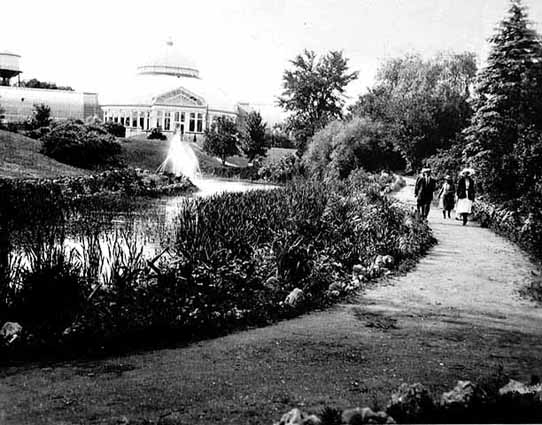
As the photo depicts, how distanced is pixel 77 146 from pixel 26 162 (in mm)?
4818

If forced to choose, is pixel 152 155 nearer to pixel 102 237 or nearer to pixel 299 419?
pixel 102 237

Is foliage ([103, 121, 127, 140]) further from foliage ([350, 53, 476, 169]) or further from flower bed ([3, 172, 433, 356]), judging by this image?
flower bed ([3, 172, 433, 356])

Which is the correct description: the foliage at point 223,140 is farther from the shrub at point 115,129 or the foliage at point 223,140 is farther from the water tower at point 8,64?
the water tower at point 8,64

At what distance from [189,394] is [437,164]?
83.5ft

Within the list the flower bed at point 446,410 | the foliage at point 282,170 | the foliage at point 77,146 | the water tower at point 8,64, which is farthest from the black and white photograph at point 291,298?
the water tower at point 8,64

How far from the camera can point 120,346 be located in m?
5.92

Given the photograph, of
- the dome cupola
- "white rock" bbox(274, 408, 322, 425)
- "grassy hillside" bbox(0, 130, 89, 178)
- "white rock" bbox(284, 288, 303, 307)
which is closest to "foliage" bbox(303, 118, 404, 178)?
"grassy hillside" bbox(0, 130, 89, 178)

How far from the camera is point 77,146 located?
33406 millimetres

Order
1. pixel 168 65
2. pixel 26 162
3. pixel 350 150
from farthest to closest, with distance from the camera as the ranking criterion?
pixel 168 65 < pixel 350 150 < pixel 26 162

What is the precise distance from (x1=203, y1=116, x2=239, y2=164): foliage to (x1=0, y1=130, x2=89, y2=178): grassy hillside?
15896 millimetres

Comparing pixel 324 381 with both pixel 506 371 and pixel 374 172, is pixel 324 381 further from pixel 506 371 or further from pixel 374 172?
pixel 374 172

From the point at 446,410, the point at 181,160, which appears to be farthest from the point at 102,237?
the point at 181,160

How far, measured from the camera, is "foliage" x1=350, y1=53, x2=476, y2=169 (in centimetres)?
3378

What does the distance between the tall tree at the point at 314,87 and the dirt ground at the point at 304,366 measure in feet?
114
